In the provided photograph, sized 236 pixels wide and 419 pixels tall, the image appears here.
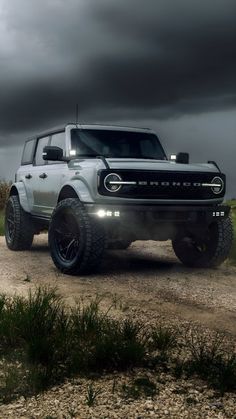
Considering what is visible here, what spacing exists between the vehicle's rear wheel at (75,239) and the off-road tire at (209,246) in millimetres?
1352

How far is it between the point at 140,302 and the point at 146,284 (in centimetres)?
103

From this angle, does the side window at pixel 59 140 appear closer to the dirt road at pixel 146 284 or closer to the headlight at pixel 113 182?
the headlight at pixel 113 182

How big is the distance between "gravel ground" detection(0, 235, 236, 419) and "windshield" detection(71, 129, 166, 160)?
1591 mm

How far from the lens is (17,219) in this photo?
9734mm

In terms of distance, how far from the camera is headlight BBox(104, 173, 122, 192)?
23.0ft

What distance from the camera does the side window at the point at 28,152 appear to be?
32.5 ft

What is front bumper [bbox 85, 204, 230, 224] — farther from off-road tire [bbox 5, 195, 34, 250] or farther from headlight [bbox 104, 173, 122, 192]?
off-road tire [bbox 5, 195, 34, 250]

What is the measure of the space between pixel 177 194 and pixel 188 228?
0.54 m

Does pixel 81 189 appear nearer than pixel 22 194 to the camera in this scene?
Yes

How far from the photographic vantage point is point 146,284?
6.95 meters

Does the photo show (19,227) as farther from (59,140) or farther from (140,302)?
(140,302)

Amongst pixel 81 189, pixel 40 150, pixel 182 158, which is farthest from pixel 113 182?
pixel 40 150

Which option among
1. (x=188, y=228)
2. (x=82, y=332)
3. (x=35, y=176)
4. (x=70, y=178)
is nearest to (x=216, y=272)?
(x=188, y=228)

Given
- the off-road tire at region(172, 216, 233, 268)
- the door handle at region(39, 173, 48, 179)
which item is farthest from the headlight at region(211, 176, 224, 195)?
the door handle at region(39, 173, 48, 179)
